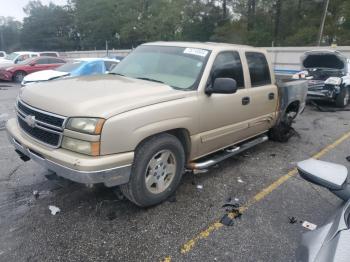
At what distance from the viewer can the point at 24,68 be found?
17.4 metres

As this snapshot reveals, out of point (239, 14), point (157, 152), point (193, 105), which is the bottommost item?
point (157, 152)

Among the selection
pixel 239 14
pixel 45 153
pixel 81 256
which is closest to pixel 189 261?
pixel 81 256

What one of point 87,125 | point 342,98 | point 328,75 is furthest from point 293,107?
point 328,75

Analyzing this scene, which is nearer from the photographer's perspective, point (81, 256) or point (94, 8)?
point (81, 256)

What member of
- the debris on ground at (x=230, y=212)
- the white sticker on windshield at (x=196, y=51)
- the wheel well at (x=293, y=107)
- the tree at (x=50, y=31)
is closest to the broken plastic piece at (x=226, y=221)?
the debris on ground at (x=230, y=212)

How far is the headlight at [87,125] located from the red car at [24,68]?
636 inches

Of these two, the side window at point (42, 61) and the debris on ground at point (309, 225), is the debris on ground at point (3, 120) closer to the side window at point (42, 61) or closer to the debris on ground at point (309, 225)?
the debris on ground at point (309, 225)

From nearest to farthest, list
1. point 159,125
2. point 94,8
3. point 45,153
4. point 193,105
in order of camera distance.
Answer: point 45,153, point 159,125, point 193,105, point 94,8

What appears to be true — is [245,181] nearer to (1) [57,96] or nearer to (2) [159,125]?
(2) [159,125]

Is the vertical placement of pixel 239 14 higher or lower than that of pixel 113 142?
higher

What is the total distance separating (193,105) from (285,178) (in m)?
1.93

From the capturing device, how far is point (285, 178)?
457cm

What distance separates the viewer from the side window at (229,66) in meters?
4.15

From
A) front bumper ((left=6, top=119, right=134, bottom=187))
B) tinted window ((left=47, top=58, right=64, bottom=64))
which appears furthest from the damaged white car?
tinted window ((left=47, top=58, right=64, bottom=64))
